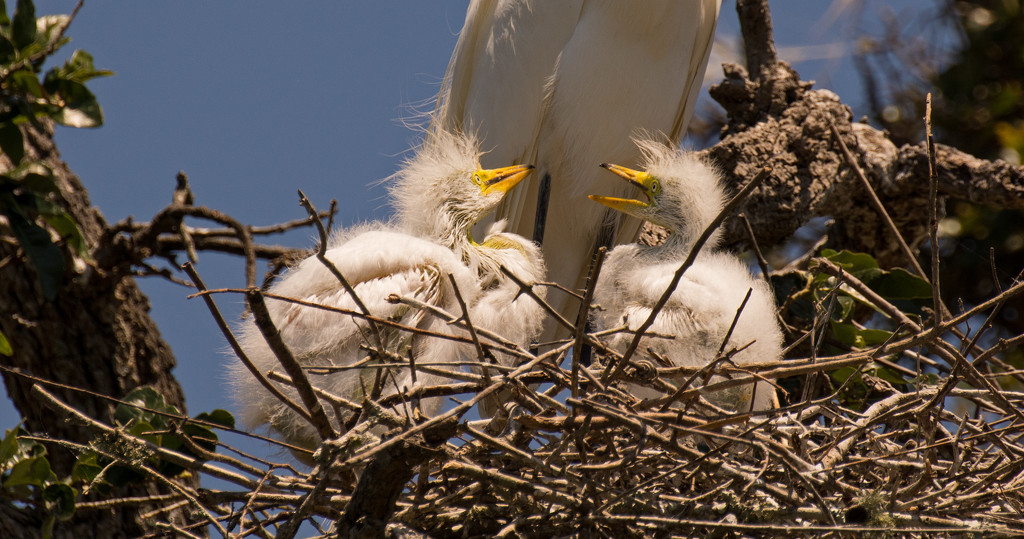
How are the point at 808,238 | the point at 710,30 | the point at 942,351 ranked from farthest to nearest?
the point at 808,238 < the point at 710,30 < the point at 942,351

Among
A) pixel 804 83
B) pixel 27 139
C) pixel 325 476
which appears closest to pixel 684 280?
pixel 325 476

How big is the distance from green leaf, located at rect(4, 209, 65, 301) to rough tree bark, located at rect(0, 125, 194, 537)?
1.99 feet

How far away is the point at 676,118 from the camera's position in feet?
11.4

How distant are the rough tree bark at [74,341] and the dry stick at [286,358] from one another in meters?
1.08

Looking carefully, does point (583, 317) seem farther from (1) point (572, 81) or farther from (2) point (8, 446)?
(1) point (572, 81)

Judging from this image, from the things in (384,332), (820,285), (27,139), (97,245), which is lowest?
(820,285)

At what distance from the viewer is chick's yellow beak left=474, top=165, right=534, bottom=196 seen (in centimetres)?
288

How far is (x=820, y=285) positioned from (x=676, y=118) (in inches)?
34.9

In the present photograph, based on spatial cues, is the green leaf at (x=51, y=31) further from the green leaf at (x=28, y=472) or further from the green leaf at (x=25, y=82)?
the green leaf at (x=28, y=472)

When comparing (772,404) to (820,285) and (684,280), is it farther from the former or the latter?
(820,285)

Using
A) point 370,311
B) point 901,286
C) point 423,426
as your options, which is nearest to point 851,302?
point 901,286

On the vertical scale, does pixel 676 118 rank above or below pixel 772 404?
above

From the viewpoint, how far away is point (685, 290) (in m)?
2.34

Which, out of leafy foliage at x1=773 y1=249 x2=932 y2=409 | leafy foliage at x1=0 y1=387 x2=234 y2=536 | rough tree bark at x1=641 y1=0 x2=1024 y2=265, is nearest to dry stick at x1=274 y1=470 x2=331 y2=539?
leafy foliage at x1=0 y1=387 x2=234 y2=536
